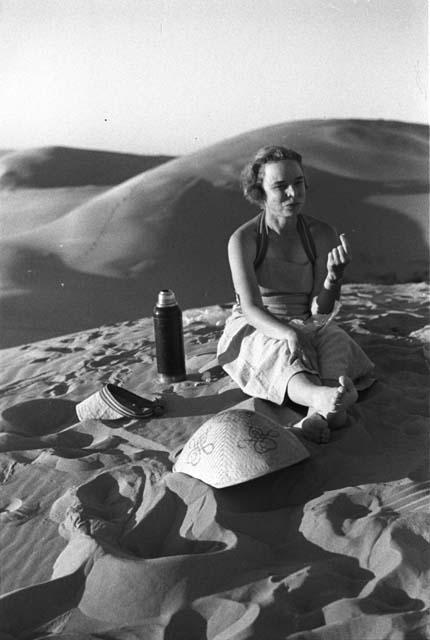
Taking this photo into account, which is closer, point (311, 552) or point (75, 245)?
point (311, 552)

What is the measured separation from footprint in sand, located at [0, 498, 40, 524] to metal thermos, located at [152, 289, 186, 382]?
1242mm

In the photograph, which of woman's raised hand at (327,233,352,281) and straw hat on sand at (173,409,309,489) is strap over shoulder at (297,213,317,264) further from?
straw hat on sand at (173,409,309,489)

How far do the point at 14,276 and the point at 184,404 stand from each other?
2783 millimetres

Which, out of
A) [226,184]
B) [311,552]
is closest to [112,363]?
[311,552]

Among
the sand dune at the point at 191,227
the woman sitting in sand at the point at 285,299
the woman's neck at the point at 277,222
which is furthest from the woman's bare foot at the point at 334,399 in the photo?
the sand dune at the point at 191,227

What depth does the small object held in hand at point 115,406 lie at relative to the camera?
10.5 ft

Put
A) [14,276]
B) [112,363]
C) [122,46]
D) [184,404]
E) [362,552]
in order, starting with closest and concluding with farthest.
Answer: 1. [362,552]
2. [184,404]
3. [112,363]
4. [122,46]
5. [14,276]

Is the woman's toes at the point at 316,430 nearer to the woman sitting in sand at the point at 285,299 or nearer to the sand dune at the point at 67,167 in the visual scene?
the woman sitting in sand at the point at 285,299

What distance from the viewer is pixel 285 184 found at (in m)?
3.30

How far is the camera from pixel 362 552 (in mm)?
2080

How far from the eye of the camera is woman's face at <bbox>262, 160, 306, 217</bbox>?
3.29m

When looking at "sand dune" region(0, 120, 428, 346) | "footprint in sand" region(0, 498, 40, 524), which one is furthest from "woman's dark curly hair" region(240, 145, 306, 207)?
"sand dune" region(0, 120, 428, 346)

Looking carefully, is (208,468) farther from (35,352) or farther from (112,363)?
(35,352)

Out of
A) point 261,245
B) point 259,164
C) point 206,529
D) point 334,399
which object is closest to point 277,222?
point 261,245
